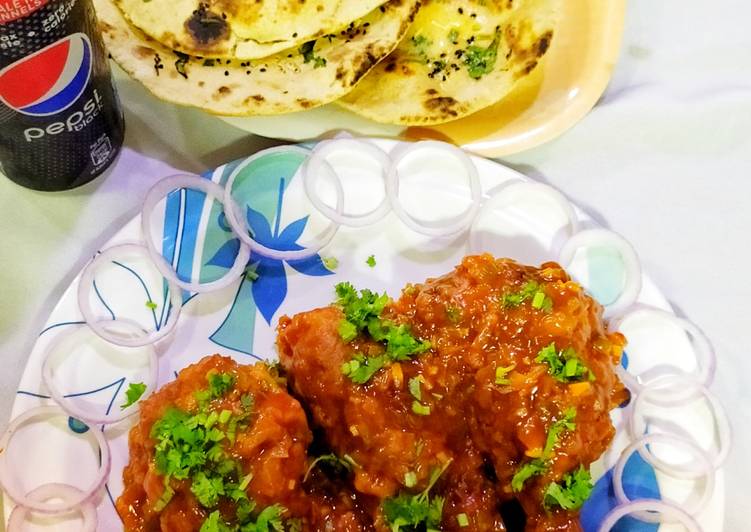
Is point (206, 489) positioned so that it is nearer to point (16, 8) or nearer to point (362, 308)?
point (362, 308)

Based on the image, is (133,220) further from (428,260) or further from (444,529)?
(444,529)

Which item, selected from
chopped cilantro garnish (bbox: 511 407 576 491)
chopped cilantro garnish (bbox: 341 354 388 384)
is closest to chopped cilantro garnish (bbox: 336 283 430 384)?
chopped cilantro garnish (bbox: 341 354 388 384)

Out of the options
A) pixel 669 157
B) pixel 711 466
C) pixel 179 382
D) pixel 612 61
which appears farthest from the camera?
pixel 669 157

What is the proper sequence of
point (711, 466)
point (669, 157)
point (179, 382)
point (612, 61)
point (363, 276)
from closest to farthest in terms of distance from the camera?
point (179, 382)
point (711, 466)
point (363, 276)
point (612, 61)
point (669, 157)

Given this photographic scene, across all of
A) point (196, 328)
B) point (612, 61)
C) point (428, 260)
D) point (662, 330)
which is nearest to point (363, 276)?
point (428, 260)

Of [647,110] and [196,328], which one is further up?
[647,110]

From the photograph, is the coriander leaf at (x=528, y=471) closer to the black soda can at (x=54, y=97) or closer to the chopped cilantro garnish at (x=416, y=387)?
the chopped cilantro garnish at (x=416, y=387)

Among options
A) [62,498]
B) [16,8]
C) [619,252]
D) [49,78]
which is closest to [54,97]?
[49,78]

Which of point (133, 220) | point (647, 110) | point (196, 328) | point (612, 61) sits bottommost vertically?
point (196, 328)
